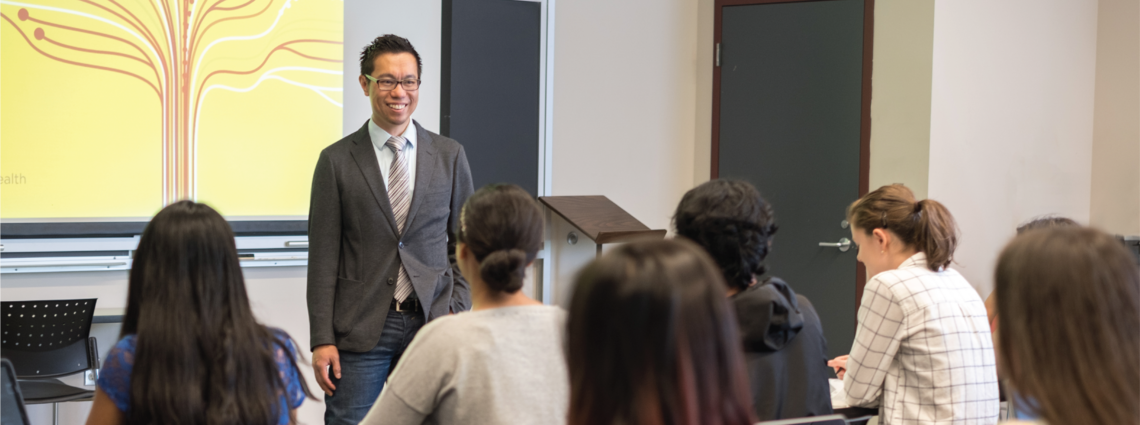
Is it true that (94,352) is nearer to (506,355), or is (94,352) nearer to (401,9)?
(401,9)

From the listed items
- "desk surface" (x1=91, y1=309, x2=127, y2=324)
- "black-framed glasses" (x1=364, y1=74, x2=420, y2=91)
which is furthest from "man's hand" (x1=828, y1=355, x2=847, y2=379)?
"desk surface" (x1=91, y1=309, x2=127, y2=324)

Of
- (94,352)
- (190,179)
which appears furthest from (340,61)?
(94,352)

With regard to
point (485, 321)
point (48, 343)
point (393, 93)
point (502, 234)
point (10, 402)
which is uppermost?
point (393, 93)

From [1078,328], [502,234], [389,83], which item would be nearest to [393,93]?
[389,83]

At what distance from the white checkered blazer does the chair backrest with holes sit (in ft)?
8.05

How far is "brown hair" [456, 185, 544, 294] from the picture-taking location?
1.42 meters

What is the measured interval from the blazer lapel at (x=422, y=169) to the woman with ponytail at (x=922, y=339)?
3.87ft

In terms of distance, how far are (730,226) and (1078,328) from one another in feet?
2.53

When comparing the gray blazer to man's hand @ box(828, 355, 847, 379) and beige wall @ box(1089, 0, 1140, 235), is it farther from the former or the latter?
beige wall @ box(1089, 0, 1140, 235)

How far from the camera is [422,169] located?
7.58ft

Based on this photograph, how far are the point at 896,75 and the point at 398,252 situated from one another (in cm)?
281

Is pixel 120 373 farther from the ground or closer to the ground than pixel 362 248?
closer to the ground

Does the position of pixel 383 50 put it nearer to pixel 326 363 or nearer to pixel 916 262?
pixel 326 363

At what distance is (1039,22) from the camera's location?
13.8ft
